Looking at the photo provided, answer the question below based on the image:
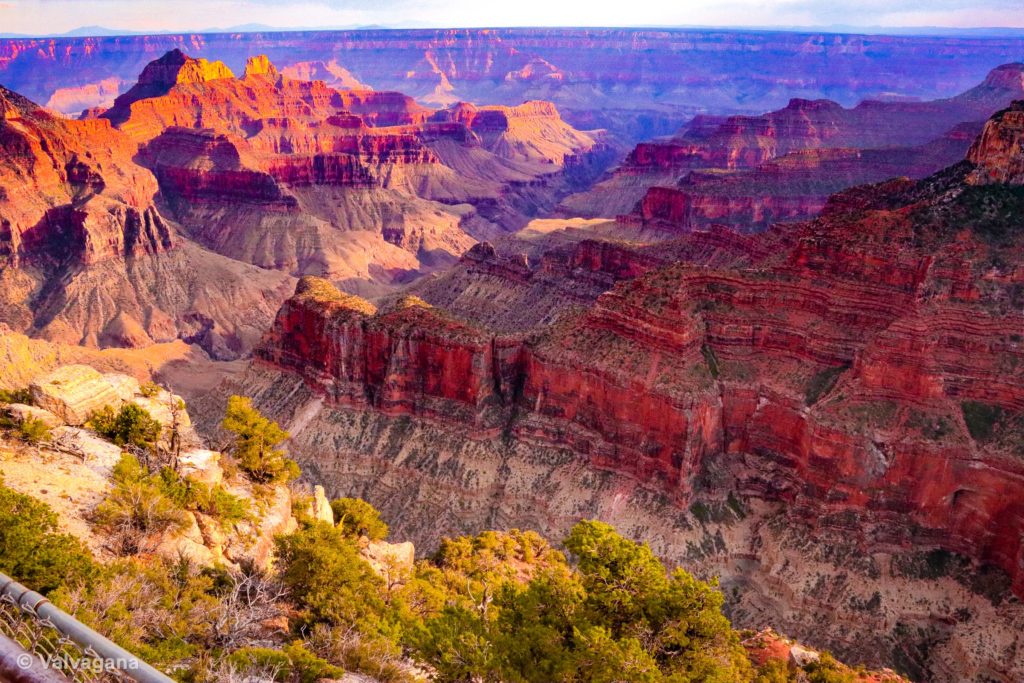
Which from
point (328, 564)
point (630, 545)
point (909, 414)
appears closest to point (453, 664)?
point (630, 545)

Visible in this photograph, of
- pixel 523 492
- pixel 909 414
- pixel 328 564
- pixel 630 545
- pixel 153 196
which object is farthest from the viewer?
pixel 153 196

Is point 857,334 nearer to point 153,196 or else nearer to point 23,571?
point 23,571

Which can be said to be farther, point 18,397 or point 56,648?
point 18,397

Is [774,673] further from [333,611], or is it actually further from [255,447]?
[255,447]

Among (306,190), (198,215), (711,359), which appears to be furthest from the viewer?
(306,190)

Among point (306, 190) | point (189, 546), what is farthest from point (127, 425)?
point (306, 190)

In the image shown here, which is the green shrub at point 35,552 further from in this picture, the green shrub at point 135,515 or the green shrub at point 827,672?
the green shrub at point 827,672

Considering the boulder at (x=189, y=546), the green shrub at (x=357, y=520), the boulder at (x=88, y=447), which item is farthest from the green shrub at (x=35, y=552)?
the green shrub at (x=357, y=520)
